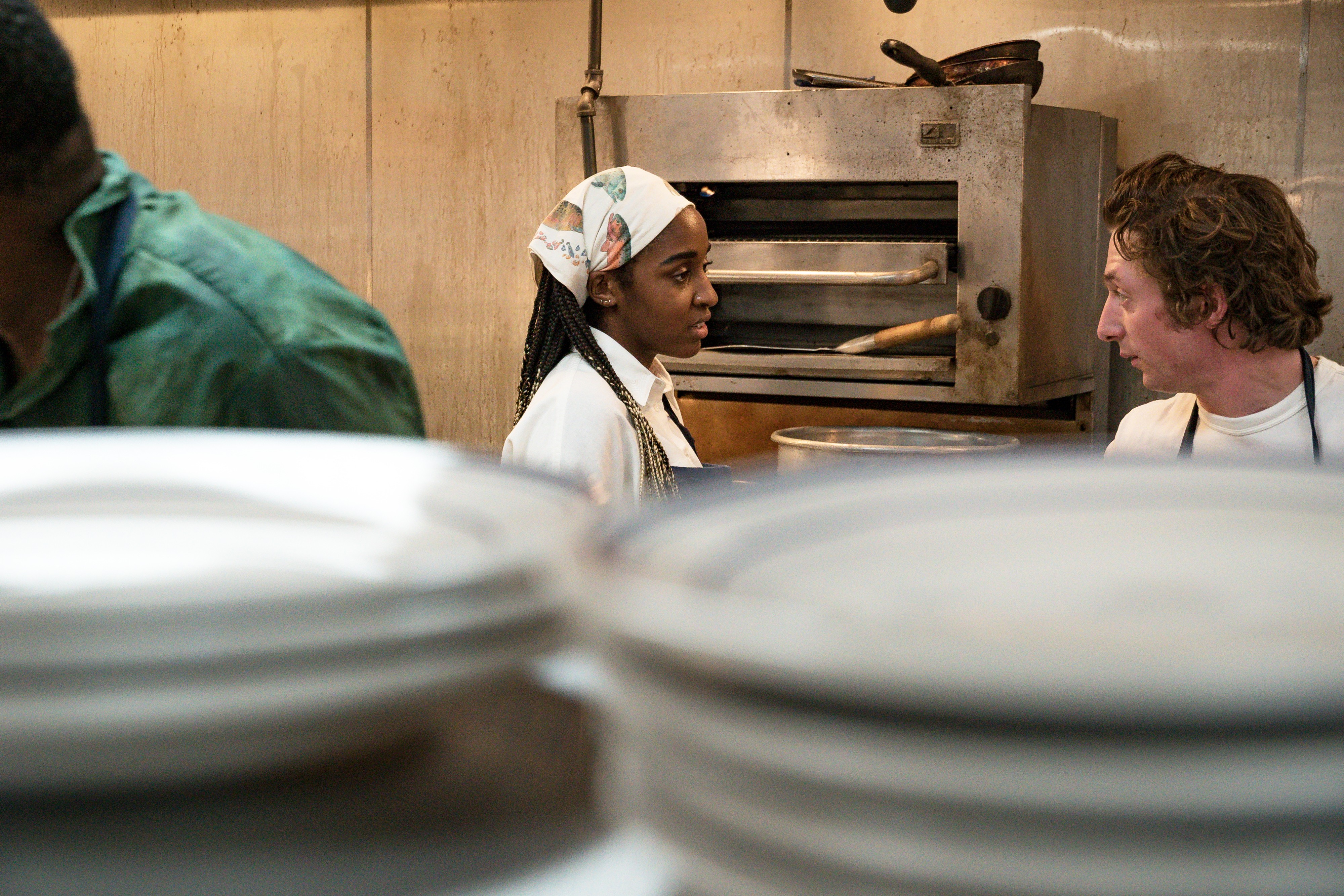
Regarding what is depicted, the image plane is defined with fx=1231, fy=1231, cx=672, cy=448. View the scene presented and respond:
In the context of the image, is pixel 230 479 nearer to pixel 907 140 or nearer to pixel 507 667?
pixel 507 667

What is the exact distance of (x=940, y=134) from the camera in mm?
3449

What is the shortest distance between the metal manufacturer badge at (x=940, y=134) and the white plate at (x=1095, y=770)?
337 cm

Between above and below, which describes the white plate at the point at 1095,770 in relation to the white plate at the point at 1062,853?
above

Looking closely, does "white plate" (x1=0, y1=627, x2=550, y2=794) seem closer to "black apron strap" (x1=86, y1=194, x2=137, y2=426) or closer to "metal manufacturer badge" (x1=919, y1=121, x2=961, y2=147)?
"black apron strap" (x1=86, y1=194, x2=137, y2=426)

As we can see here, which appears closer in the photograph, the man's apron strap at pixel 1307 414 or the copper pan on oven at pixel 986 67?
the man's apron strap at pixel 1307 414

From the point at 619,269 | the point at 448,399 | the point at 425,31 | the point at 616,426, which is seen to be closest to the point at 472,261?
the point at 448,399

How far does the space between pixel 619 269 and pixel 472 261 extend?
209 centimetres

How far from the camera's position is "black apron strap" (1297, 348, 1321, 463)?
9.28 ft

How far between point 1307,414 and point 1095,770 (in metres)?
2.98

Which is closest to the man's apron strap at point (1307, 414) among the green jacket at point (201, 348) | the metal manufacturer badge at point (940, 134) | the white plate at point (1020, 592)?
the metal manufacturer badge at point (940, 134)

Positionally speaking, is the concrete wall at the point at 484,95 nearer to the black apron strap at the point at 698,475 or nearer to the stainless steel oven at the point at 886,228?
the stainless steel oven at the point at 886,228

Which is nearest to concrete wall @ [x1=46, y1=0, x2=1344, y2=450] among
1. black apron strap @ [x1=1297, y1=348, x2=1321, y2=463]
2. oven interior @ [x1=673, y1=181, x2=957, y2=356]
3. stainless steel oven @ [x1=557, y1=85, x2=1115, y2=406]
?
stainless steel oven @ [x1=557, y1=85, x2=1115, y2=406]

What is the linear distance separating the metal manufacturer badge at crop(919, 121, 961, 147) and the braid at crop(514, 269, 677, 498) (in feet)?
3.78

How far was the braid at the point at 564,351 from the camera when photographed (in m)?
2.85
